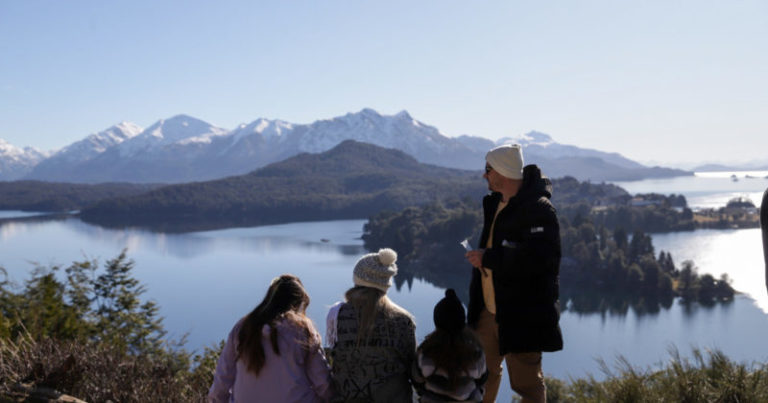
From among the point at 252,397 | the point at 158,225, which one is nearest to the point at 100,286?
the point at 252,397

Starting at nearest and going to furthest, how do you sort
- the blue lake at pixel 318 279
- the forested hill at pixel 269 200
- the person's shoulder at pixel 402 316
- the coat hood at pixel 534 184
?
A: 1. the person's shoulder at pixel 402 316
2. the coat hood at pixel 534 184
3. the blue lake at pixel 318 279
4. the forested hill at pixel 269 200

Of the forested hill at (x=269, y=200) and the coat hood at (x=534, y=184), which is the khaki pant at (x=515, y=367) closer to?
the coat hood at (x=534, y=184)

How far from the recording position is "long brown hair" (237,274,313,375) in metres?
2.00

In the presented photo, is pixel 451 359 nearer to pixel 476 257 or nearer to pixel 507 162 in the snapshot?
pixel 476 257

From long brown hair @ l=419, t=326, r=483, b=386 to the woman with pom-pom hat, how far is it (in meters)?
0.13

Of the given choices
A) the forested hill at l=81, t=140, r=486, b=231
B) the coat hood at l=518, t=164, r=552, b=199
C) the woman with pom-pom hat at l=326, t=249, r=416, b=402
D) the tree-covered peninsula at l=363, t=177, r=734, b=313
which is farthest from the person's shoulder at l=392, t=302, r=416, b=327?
the forested hill at l=81, t=140, r=486, b=231

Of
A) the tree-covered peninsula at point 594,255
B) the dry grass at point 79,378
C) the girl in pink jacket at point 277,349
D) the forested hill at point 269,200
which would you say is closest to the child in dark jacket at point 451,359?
the girl in pink jacket at point 277,349

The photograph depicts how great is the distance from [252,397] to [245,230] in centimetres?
7769

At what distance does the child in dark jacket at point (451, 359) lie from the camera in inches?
76.2

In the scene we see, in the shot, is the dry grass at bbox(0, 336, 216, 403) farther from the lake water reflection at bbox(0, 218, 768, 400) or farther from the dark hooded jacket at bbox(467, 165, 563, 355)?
the lake water reflection at bbox(0, 218, 768, 400)

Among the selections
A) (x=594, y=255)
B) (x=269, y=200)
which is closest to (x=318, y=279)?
(x=594, y=255)

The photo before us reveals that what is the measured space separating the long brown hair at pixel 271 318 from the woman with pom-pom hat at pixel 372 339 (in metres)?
0.14

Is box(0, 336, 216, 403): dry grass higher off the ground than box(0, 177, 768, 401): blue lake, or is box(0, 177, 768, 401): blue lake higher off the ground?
box(0, 336, 216, 403): dry grass

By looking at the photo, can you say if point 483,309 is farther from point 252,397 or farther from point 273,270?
point 273,270
